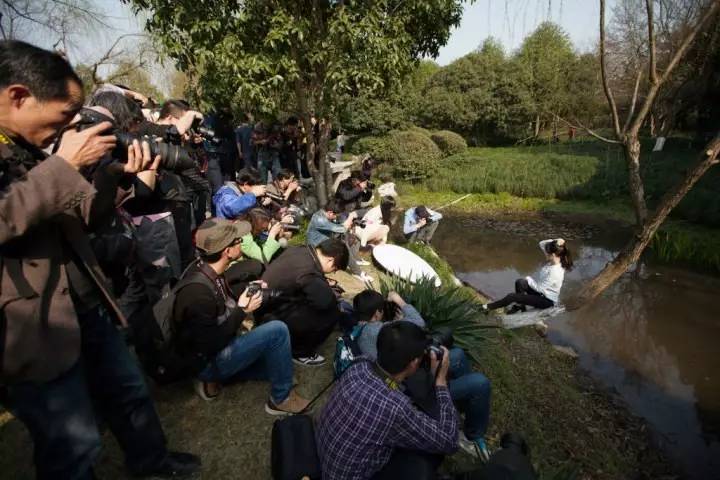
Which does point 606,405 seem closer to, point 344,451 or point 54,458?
point 344,451

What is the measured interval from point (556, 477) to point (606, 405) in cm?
227

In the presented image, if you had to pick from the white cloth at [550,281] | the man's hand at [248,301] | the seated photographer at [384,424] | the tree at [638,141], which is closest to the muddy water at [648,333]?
the white cloth at [550,281]

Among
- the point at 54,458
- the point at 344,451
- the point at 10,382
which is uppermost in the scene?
the point at 10,382

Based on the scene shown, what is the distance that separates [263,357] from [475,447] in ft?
5.31

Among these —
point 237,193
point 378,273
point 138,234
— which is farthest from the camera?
point 378,273

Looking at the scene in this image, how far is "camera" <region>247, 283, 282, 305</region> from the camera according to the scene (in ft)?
7.86

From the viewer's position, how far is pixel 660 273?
7184 mm

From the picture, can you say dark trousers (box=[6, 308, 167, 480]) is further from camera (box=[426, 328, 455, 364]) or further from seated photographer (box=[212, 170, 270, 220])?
seated photographer (box=[212, 170, 270, 220])

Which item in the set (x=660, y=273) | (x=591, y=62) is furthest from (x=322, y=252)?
(x=591, y=62)

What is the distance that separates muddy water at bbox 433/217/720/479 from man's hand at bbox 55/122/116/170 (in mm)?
4960

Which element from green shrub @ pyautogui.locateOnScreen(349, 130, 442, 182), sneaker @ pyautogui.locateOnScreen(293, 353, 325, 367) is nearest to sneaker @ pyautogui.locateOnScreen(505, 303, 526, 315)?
sneaker @ pyautogui.locateOnScreen(293, 353, 325, 367)

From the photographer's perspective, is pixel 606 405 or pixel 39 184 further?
pixel 606 405

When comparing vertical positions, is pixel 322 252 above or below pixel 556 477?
above

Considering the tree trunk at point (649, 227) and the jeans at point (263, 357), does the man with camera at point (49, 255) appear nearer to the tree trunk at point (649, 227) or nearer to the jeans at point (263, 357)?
the jeans at point (263, 357)
